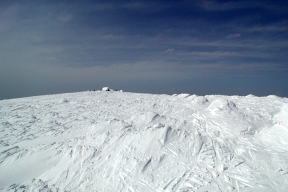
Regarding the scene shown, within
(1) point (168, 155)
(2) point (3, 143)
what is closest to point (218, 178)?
(1) point (168, 155)

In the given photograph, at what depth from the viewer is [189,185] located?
7.92 metres

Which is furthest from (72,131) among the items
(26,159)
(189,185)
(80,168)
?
(189,185)

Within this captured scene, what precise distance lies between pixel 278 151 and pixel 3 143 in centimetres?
1187

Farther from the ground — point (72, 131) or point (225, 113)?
point (225, 113)

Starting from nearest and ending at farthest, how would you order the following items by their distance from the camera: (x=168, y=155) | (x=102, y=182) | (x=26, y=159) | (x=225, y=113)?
(x=102, y=182)
(x=168, y=155)
(x=26, y=159)
(x=225, y=113)

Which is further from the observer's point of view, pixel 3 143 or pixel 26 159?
pixel 3 143

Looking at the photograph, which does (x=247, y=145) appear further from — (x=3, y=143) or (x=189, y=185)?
(x=3, y=143)

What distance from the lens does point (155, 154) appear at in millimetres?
9508

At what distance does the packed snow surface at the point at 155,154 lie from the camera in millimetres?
8211

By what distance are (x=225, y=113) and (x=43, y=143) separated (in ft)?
29.8

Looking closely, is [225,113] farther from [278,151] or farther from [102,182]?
[102,182]

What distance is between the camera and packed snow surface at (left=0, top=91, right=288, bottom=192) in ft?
26.9

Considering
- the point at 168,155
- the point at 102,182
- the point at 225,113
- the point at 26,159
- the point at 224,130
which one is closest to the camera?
the point at 102,182

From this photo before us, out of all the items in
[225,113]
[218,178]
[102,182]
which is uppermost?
[225,113]
